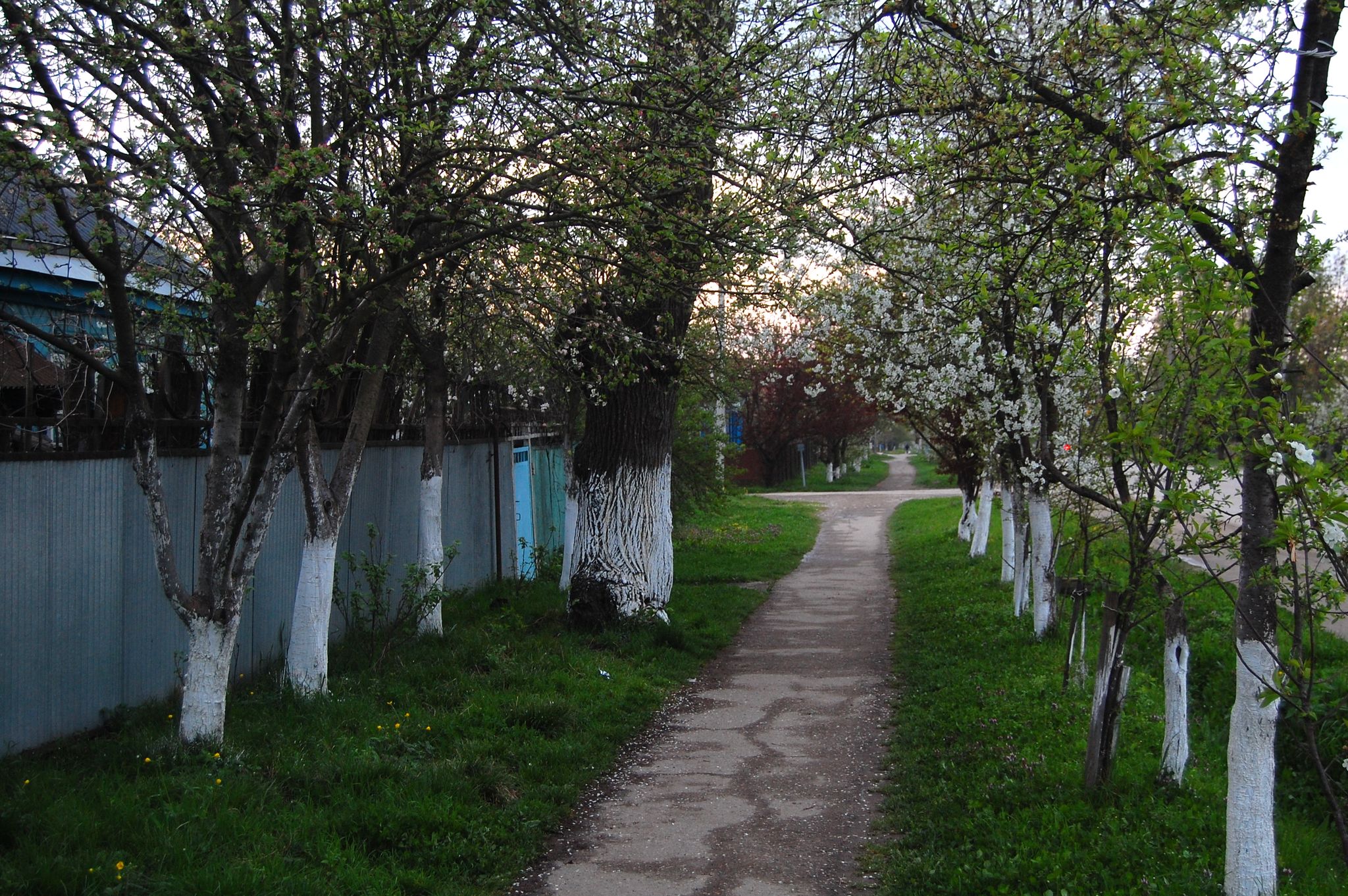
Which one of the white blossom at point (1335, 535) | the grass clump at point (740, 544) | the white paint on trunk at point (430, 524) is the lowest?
the grass clump at point (740, 544)

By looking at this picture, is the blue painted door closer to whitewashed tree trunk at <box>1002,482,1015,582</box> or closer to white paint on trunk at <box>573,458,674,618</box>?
white paint on trunk at <box>573,458,674,618</box>

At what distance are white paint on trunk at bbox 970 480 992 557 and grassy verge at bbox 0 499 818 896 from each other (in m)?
9.82

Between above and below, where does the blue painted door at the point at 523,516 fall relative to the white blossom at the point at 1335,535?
below

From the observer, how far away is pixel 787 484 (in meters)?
43.9

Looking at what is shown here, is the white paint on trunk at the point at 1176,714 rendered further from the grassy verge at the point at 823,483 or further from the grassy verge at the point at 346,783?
the grassy verge at the point at 823,483

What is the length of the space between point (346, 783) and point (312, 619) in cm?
192

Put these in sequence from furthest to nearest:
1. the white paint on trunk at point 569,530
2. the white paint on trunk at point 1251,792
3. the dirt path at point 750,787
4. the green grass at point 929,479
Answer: the green grass at point 929,479 < the white paint on trunk at point 569,530 < the dirt path at point 750,787 < the white paint on trunk at point 1251,792

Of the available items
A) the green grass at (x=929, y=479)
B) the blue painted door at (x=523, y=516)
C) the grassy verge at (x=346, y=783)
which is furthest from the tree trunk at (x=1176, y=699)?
the green grass at (x=929, y=479)

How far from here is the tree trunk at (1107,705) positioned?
5.25m

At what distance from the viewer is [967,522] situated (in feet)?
62.7

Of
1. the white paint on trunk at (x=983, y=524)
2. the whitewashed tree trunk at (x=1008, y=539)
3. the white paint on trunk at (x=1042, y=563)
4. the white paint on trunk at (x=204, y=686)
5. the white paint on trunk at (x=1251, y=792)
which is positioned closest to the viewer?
the white paint on trunk at (x=1251, y=792)

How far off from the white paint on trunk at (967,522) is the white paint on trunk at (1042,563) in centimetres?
839

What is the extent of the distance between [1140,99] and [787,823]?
421cm

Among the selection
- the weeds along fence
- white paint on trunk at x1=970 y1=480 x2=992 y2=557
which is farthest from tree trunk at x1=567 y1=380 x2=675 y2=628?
white paint on trunk at x1=970 y1=480 x2=992 y2=557
